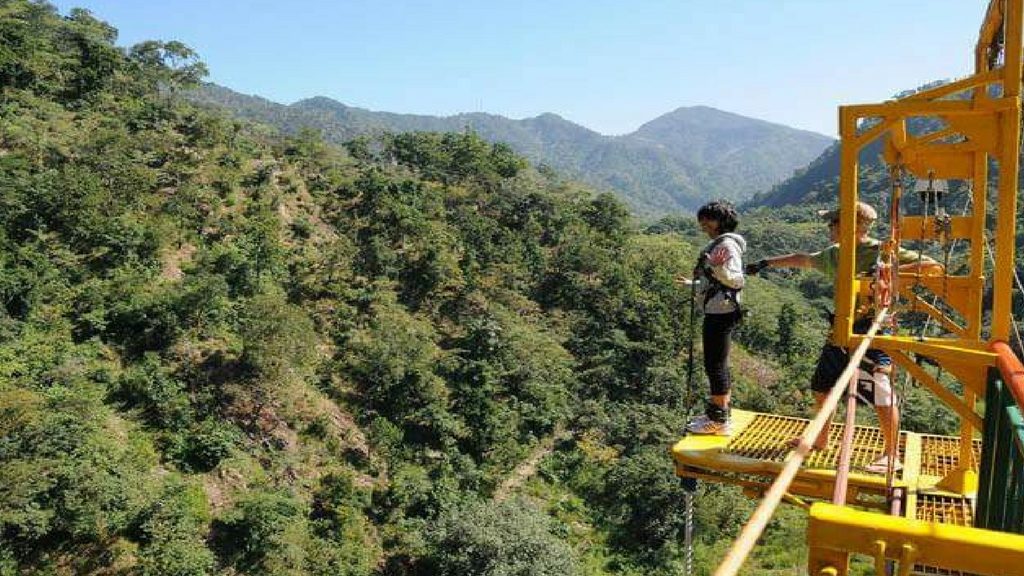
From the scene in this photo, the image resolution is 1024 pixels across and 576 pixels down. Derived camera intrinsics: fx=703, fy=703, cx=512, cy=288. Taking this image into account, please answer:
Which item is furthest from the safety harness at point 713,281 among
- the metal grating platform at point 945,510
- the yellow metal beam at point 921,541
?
the yellow metal beam at point 921,541

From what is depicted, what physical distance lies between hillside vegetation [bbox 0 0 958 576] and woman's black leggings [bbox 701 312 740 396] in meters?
12.9

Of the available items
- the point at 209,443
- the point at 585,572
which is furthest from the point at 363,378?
the point at 585,572

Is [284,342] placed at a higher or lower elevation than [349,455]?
higher

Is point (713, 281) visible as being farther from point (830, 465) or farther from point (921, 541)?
point (921, 541)

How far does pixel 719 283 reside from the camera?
3.71 metres

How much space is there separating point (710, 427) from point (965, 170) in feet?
6.09

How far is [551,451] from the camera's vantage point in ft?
71.2

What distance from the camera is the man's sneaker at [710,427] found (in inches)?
158

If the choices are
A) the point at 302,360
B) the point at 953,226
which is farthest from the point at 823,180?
the point at 953,226

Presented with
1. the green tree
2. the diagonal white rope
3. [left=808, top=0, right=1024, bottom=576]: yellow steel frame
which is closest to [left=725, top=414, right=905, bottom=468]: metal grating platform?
[left=808, top=0, right=1024, bottom=576]: yellow steel frame

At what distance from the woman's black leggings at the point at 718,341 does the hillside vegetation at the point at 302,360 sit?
12.9 m

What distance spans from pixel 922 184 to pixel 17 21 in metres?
30.4

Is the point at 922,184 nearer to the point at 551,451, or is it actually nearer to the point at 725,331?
the point at 725,331

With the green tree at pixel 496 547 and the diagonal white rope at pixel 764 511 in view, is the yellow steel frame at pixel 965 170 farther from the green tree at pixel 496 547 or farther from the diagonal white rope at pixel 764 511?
the green tree at pixel 496 547
